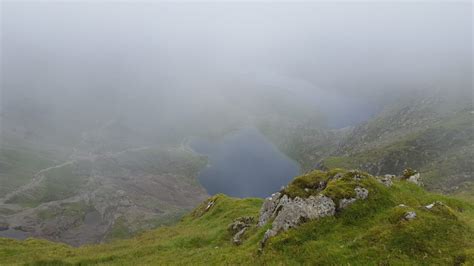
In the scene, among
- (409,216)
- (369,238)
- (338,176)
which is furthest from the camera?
(338,176)

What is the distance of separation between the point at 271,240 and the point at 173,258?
14.3m

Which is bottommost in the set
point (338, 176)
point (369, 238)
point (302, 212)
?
point (369, 238)

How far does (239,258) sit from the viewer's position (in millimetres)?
29188

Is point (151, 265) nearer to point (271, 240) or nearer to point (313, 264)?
point (271, 240)

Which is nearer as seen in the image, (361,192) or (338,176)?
(361,192)

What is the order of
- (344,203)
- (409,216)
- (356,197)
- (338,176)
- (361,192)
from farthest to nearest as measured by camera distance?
(338,176) → (361,192) → (356,197) → (344,203) → (409,216)

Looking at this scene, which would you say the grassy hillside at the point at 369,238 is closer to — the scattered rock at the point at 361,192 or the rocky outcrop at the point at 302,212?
the scattered rock at the point at 361,192

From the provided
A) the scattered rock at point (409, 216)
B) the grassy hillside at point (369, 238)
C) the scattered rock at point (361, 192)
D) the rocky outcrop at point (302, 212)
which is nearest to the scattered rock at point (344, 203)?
the grassy hillside at point (369, 238)

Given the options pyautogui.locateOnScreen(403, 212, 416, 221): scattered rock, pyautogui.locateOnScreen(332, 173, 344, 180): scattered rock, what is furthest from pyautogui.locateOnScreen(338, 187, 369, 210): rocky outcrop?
pyautogui.locateOnScreen(403, 212, 416, 221): scattered rock

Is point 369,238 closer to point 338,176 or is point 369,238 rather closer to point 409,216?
point 409,216

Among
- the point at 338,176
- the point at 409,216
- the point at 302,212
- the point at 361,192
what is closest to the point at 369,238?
the point at 409,216

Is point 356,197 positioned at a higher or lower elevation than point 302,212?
lower

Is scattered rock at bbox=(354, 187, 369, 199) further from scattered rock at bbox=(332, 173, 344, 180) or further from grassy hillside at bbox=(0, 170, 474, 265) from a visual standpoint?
scattered rock at bbox=(332, 173, 344, 180)

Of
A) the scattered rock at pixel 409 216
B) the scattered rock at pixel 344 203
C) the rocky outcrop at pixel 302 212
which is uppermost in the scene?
the rocky outcrop at pixel 302 212
